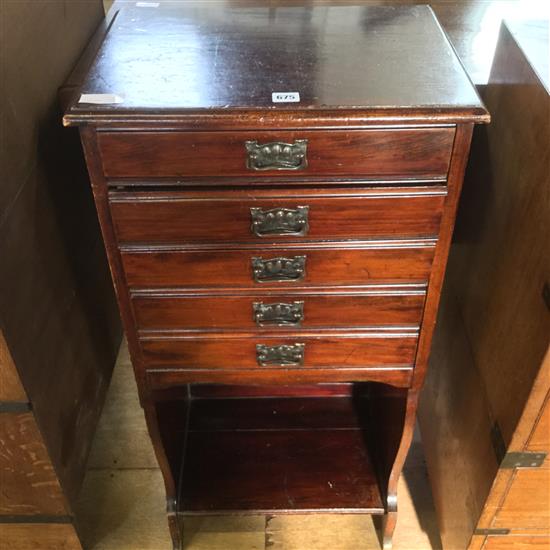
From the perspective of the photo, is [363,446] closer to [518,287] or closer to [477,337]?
[477,337]

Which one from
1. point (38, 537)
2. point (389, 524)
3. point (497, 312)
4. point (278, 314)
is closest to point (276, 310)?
point (278, 314)

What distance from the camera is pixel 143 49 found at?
92cm

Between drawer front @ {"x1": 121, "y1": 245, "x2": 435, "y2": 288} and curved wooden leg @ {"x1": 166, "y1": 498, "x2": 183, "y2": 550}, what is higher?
drawer front @ {"x1": 121, "y1": 245, "x2": 435, "y2": 288}

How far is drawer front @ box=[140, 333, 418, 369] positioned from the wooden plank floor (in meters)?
0.51

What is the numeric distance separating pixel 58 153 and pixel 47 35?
0.19 meters

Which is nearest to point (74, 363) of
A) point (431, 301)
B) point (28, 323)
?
point (28, 323)

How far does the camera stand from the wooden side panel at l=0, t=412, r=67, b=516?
1.06 meters

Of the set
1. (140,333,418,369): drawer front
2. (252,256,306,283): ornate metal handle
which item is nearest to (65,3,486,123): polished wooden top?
(252,256,306,283): ornate metal handle

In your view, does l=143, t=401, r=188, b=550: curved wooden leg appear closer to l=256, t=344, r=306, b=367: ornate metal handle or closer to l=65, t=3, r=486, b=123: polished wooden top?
l=256, t=344, r=306, b=367: ornate metal handle

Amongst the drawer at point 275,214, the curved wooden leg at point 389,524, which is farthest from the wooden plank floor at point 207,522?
the drawer at point 275,214

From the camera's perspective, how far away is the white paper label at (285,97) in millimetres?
795

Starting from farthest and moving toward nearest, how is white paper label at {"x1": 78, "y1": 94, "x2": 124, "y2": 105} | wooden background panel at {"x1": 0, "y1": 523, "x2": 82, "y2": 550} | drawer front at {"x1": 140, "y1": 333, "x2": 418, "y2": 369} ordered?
wooden background panel at {"x1": 0, "y1": 523, "x2": 82, "y2": 550} → drawer front at {"x1": 140, "y1": 333, "x2": 418, "y2": 369} → white paper label at {"x1": 78, "y1": 94, "x2": 124, "y2": 105}

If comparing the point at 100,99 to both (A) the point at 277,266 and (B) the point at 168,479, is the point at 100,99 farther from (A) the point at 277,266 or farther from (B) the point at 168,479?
(B) the point at 168,479

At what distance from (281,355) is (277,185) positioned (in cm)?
30
